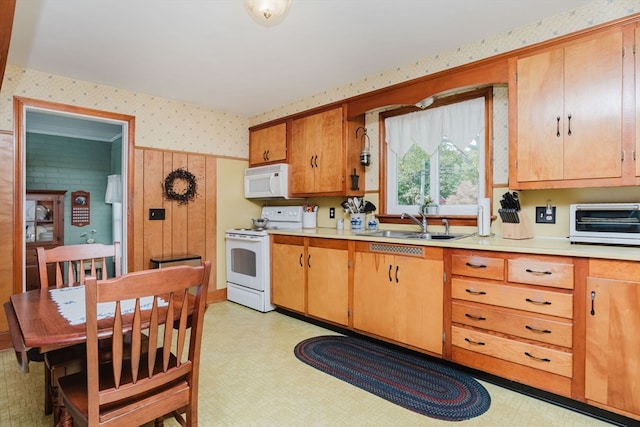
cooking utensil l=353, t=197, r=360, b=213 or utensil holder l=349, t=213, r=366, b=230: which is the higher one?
cooking utensil l=353, t=197, r=360, b=213

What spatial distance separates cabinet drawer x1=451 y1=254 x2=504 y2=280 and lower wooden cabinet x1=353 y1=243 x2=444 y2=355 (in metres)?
0.12

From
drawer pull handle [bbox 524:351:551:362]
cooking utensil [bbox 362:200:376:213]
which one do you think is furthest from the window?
drawer pull handle [bbox 524:351:551:362]

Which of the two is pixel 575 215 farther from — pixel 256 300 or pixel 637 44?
pixel 256 300

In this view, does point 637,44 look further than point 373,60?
No

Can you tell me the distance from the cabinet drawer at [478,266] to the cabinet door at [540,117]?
626 millimetres

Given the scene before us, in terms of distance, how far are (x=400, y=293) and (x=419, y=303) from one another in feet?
0.55

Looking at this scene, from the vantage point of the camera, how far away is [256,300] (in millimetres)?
3840

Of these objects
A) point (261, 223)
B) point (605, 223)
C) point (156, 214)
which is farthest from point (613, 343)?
point (156, 214)

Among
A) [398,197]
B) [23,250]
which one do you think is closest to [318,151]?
[398,197]

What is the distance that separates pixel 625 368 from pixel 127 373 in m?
2.47

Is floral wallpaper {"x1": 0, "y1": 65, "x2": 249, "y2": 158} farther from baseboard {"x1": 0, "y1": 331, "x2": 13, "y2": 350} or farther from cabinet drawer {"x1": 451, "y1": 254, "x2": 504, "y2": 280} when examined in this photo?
cabinet drawer {"x1": 451, "y1": 254, "x2": 504, "y2": 280}

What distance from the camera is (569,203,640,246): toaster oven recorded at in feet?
Result: 6.39

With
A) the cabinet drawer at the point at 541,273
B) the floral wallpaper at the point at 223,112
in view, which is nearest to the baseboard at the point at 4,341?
the floral wallpaper at the point at 223,112

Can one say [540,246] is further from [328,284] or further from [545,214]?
[328,284]
